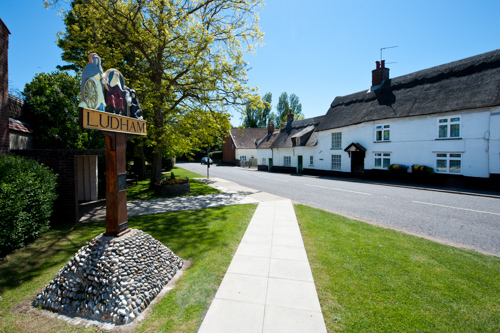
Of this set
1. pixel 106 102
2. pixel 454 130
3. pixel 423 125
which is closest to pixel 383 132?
pixel 423 125

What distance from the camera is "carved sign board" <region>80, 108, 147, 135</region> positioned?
11.4 ft

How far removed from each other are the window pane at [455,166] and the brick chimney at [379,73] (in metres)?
10.8

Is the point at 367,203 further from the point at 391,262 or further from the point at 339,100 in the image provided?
the point at 339,100

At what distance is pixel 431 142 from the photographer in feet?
57.7

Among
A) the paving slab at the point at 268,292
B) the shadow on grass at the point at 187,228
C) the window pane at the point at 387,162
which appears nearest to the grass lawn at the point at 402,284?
the paving slab at the point at 268,292

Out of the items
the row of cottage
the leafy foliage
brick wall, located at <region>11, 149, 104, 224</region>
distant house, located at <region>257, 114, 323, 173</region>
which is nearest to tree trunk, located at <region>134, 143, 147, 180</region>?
the leafy foliage

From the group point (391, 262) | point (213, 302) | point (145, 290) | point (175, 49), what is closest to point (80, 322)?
point (145, 290)

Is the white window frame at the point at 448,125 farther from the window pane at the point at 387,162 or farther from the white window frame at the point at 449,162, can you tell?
the window pane at the point at 387,162

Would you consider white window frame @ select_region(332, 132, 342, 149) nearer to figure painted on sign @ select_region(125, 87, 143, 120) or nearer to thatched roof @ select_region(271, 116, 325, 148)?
thatched roof @ select_region(271, 116, 325, 148)

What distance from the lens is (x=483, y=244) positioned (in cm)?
590

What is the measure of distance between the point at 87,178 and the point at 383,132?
2199cm

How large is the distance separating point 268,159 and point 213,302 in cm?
3505

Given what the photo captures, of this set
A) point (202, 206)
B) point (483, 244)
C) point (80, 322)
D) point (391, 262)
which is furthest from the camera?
point (202, 206)

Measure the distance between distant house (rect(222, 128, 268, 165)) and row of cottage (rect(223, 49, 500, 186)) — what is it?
18.5 meters
